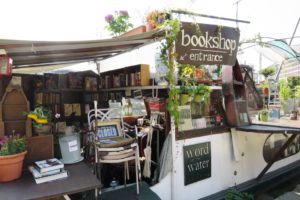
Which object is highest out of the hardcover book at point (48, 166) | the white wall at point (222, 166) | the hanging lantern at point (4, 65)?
the hanging lantern at point (4, 65)

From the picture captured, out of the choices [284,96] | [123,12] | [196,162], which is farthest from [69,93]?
[284,96]

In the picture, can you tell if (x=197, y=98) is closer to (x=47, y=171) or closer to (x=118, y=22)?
(x=47, y=171)

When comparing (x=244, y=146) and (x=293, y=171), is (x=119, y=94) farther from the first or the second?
(x=293, y=171)

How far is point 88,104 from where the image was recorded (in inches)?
208

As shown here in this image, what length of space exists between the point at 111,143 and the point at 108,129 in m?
0.35

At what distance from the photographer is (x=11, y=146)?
191 cm

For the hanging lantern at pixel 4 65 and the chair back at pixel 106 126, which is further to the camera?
the chair back at pixel 106 126

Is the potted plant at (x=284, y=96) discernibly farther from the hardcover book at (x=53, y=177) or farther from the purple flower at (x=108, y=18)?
the hardcover book at (x=53, y=177)

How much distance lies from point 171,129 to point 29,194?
5.22ft

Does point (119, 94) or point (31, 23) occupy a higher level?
point (31, 23)

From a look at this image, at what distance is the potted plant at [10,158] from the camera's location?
73.6 inches

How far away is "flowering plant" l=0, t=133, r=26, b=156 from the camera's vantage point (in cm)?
189

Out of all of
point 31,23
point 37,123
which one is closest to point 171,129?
point 37,123

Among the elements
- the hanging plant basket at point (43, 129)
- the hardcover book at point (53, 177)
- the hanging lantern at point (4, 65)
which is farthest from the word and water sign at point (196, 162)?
the hanging lantern at point (4, 65)
